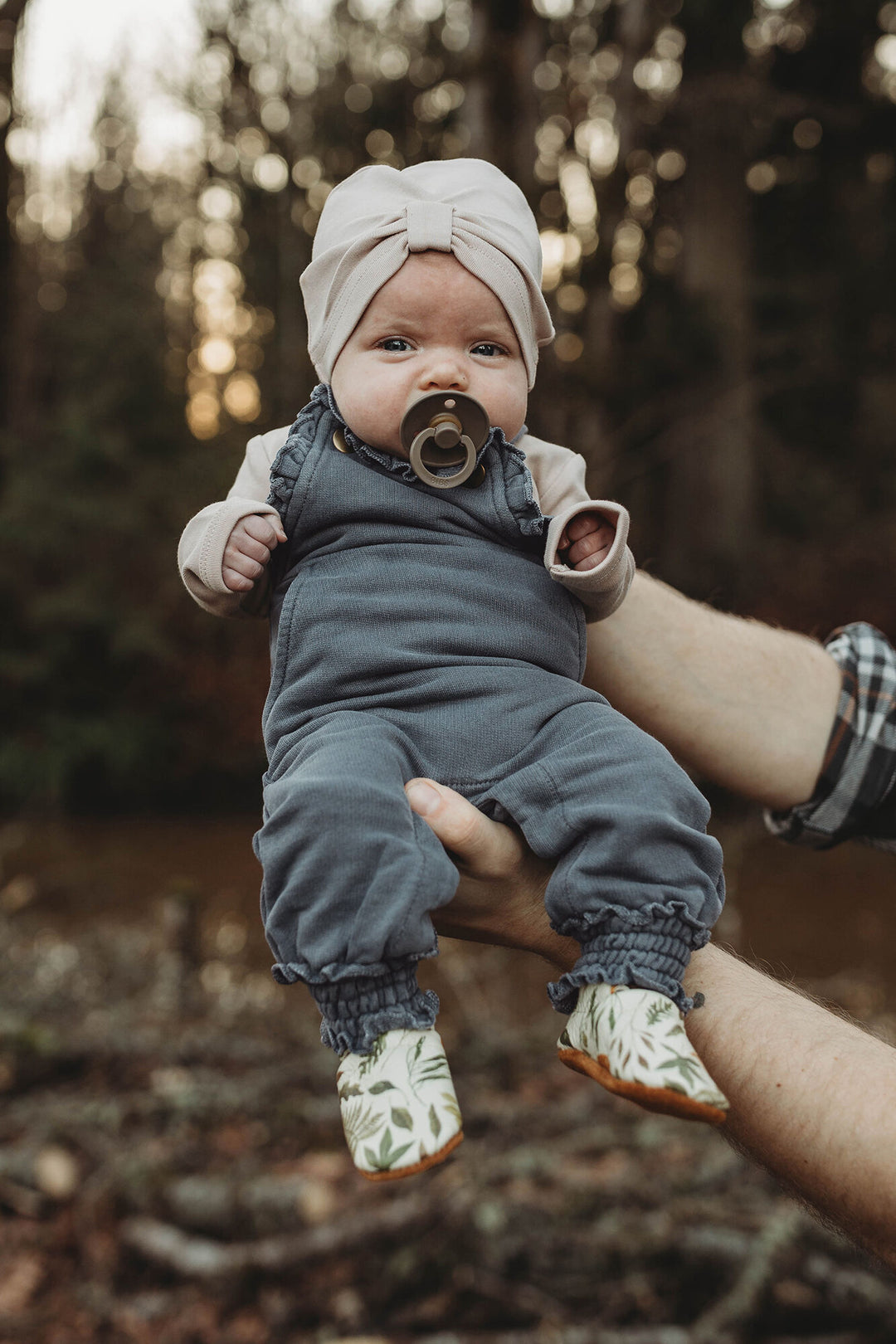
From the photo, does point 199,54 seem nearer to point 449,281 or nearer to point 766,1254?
point 449,281

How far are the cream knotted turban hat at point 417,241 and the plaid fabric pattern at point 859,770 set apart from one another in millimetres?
1020

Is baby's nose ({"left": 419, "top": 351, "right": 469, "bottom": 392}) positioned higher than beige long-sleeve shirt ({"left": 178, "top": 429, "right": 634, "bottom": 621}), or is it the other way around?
baby's nose ({"left": 419, "top": 351, "right": 469, "bottom": 392})

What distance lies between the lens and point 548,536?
1.42 meters

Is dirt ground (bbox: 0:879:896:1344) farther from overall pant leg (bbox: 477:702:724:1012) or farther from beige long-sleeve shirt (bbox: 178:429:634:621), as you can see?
beige long-sleeve shirt (bbox: 178:429:634:621)

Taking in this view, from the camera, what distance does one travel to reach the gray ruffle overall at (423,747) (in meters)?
1.23

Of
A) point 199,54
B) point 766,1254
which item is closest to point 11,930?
point 766,1254

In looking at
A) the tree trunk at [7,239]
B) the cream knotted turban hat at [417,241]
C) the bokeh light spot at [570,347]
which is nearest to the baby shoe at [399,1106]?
the cream knotted turban hat at [417,241]

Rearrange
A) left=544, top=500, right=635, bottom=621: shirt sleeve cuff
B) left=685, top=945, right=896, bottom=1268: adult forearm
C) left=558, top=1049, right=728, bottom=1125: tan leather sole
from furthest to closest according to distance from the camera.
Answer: left=544, top=500, right=635, bottom=621: shirt sleeve cuff → left=685, top=945, right=896, bottom=1268: adult forearm → left=558, top=1049, right=728, bottom=1125: tan leather sole

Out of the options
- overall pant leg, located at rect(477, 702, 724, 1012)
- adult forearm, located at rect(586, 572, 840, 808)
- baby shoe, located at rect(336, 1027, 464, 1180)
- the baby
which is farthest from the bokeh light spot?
baby shoe, located at rect(336, 1027, 464, 1180)

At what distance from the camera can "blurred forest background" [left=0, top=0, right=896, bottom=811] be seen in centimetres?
585

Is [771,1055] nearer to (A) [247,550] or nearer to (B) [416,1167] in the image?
(B) [416,1167]

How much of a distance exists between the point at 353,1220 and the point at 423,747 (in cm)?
264

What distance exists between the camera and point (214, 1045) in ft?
15.3

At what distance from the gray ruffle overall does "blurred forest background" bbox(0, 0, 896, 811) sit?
12.2ft
